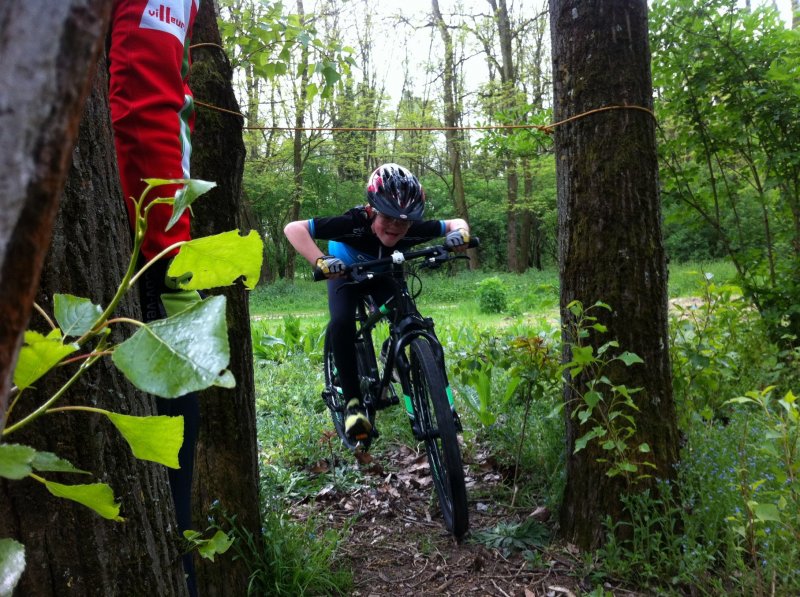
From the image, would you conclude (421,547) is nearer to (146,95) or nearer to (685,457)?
(685,457)

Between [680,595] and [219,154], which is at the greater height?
[219,154]

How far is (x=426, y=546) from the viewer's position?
2885 mm

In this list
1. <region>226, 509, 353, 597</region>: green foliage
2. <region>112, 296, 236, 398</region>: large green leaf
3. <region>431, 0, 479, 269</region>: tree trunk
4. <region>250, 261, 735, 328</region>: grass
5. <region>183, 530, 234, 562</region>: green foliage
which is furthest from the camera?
<region>431, 0, 479, 269</region>: tree trunk

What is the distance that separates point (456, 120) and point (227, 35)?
23406mm

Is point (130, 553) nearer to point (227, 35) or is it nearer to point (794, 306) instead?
point (227, 35)

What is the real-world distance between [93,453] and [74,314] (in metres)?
0.47

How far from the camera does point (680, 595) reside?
2217 mm

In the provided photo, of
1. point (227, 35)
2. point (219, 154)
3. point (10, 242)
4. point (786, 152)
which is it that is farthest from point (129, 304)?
point (786, 152)

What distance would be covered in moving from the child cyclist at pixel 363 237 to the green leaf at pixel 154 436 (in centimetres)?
304

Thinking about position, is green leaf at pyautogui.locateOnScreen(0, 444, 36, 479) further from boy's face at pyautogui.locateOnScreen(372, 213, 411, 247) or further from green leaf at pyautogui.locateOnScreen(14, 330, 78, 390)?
boy's face at pyautogui.locateOnScreen(372, 213, 411, 247)

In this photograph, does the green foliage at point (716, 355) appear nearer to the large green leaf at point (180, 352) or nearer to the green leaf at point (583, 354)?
the green leaf at point (583, 354)

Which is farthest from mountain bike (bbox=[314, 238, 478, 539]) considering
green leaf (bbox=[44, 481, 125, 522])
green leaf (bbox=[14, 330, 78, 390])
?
green leaf (bbox=[14, 330, 78, 390])

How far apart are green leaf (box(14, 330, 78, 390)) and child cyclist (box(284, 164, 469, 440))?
10.2ft

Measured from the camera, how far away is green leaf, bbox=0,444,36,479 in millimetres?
382
